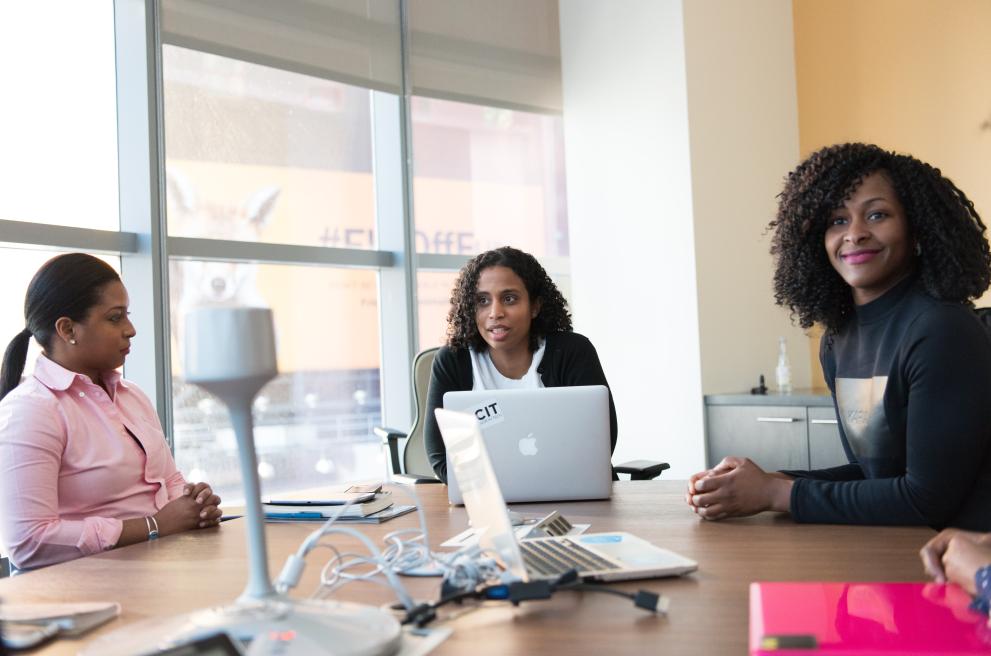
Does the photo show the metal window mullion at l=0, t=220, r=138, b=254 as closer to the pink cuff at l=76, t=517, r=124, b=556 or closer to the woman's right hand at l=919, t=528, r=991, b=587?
the pink cuff at l=76, t=517, r=124, b=556

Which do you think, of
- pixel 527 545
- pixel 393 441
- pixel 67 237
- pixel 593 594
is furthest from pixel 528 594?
pixel 67 237

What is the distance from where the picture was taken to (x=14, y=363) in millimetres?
2266

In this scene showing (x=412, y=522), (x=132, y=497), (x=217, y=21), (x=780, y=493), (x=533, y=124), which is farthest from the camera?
(x=533, y=124)

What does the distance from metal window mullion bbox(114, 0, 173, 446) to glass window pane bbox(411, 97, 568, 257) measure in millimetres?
1452

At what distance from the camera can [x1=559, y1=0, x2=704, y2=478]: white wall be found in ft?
14.4

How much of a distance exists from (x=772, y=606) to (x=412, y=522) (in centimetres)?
107

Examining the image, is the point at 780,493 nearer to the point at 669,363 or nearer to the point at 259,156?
the point at 669,363

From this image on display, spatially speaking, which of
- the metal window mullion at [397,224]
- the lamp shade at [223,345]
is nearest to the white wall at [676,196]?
the metal window mullion at [397,224]

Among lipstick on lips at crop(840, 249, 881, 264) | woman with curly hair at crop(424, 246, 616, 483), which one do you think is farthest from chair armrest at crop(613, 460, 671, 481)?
lipstick on lips at crop(840, 249, 881, 264)

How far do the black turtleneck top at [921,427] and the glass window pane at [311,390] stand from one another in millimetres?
2731

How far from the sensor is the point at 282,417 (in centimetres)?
441

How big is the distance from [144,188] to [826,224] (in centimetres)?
253

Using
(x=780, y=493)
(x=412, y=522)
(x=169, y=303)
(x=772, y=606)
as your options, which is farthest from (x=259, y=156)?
(x=772, y=606)

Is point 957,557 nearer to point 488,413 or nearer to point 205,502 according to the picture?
point 488,413
